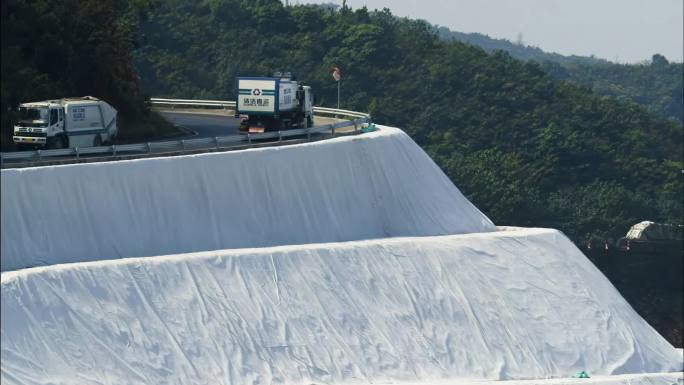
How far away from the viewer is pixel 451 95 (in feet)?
398

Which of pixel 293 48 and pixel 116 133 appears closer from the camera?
pixel 116 133

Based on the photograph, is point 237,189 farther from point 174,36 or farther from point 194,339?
point 174,36

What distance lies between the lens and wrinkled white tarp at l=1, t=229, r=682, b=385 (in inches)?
1471

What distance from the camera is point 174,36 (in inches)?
4715

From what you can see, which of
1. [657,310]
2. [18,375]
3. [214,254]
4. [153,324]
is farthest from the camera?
[657,310]

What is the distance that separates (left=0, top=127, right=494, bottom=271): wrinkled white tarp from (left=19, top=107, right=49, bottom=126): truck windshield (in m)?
5.17

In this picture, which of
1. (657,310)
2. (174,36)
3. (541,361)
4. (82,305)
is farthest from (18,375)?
(174,36)

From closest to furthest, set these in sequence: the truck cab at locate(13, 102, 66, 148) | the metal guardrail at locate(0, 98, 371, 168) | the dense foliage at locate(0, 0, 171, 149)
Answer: the metal guardrail at locate(0, 98, 371, 168), the truck cab at locate(13, 102, 66, 148), the dense foliage at locate(0, 0, 171, 149)

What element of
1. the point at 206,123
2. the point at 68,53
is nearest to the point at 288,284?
the point at 68,53

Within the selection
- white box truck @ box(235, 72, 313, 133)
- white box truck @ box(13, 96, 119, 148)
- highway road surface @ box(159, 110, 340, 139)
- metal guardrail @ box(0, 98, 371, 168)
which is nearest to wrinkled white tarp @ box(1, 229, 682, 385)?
metal guardrail @ box(0, 98, 371, 168)

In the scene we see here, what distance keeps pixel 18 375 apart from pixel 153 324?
13.2ft

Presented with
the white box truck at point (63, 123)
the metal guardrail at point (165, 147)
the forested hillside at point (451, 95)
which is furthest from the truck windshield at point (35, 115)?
the forested hillside at point (451, 95)

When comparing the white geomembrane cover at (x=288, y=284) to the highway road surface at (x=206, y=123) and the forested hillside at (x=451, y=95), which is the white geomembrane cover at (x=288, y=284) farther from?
the forested hillside at (x=451, y=95)

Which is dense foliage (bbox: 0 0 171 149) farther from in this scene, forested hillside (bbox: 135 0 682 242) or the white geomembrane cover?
forested hillside (bbox: 135 0 682 242)
